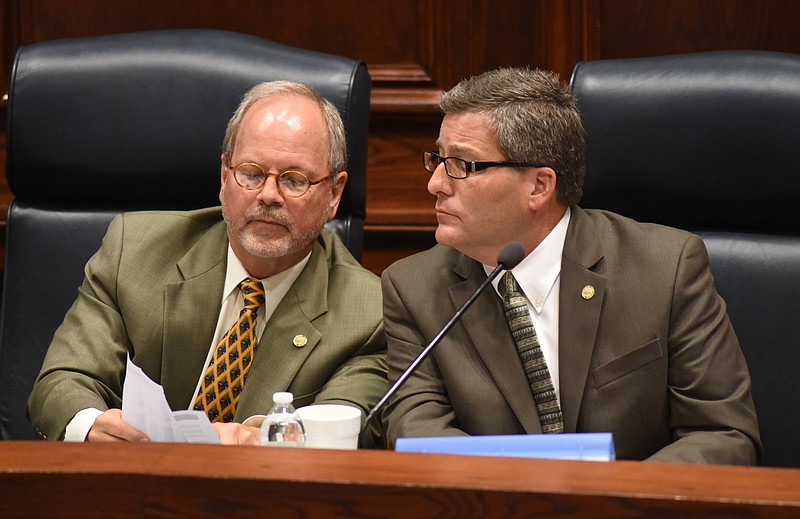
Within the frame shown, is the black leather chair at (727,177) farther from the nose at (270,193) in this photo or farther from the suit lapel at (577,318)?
the nose at (270,193)

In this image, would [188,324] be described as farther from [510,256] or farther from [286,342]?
[510,256]

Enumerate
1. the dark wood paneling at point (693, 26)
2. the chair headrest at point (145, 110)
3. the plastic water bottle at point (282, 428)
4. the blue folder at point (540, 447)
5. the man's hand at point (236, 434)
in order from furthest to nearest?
1. the dark wood paneling at point (693, 26)
2. the chair headrest at point (145, 110)
3. the man's hand at point (236, 434)
4. the plastic water bottle at point (282, 428)
5. the blue folder at point (540, 447)

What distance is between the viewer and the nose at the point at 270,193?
1.92 m

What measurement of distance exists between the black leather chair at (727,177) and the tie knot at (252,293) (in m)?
0.61

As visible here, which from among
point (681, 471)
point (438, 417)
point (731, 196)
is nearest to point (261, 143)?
point (438, 417)

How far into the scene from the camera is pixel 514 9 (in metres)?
2.64

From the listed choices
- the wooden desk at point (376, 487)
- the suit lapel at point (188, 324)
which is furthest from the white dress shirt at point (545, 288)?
the wooden desk at point (376, 487)

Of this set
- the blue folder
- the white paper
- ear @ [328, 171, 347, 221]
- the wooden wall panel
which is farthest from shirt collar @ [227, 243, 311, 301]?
the blue folder

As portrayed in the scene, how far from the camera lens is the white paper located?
142cm

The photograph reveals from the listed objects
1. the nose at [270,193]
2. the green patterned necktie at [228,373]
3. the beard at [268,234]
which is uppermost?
the nose at [270,193]

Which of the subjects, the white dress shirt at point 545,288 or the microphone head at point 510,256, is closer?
the microphone head at point 510,256

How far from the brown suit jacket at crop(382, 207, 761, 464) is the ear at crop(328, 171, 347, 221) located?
0.34 m

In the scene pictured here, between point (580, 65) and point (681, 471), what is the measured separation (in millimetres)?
1101

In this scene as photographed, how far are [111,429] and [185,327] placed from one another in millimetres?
275
